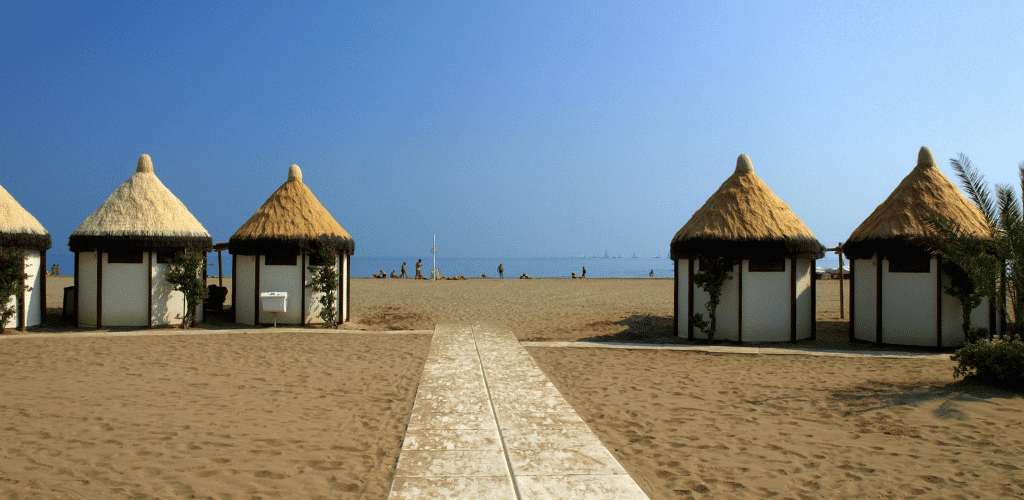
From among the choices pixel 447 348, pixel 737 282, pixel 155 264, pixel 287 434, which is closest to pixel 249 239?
pixel 155 264

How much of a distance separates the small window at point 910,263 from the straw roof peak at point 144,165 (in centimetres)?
1874

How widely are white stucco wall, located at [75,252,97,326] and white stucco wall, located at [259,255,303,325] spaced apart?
4062 millimetres

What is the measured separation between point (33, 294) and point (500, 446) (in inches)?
575

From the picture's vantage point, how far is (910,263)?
1191 centimetres

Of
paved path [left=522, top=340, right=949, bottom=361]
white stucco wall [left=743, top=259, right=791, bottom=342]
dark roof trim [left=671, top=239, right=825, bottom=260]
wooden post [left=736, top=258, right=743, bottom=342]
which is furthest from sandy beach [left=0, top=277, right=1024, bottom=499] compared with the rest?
dark roof trim [left=671, top=239, right=825, bottom=260]

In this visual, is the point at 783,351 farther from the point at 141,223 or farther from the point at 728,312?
the point at 141,223

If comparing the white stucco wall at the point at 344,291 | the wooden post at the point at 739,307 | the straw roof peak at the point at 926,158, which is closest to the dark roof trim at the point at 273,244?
the white stucco wall at the point at 344,291

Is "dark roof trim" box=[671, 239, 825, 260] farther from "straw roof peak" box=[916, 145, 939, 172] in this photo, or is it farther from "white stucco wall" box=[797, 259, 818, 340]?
"straw roof peak" box=[916, 145, 939, 172]

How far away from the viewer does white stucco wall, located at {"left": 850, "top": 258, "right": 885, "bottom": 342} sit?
12562 millimetres

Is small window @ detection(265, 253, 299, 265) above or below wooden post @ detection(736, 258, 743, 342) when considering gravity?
above

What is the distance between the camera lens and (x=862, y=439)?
5.91m

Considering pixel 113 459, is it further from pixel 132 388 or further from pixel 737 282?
pixel 737 282

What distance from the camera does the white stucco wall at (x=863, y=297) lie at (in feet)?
41.2

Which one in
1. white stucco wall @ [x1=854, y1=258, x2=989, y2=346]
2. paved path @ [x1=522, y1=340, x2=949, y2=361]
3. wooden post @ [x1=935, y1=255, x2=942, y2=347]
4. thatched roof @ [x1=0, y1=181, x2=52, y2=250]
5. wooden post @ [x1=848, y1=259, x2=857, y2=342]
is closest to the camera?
paved path @ [x1=522, y1=340, x2=949, y2=361]
